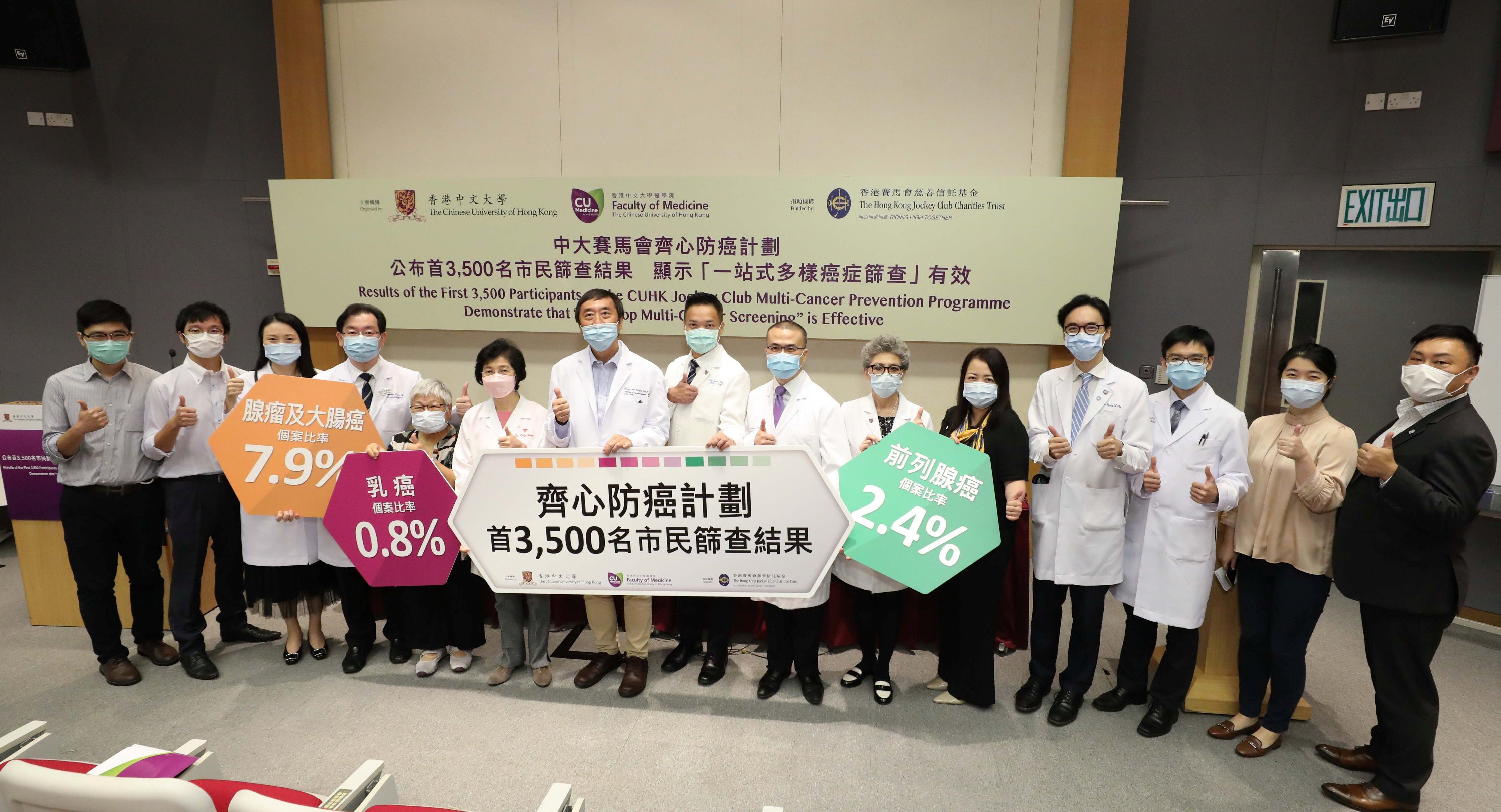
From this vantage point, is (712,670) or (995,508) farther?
(712,670)

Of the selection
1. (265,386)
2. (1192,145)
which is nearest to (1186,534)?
(1192,145)

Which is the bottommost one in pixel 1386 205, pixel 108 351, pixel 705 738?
pixel 705 738

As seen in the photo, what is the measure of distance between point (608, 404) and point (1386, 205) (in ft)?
15.5

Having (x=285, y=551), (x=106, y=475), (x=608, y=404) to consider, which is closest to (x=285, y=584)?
(x=285, y=551)

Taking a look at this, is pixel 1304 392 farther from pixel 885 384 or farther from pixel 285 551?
pixel 285 551

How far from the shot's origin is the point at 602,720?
2.77 m

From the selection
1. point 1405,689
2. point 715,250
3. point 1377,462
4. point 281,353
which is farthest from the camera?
point 715,250

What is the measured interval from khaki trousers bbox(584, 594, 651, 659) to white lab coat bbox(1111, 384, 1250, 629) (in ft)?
6.90

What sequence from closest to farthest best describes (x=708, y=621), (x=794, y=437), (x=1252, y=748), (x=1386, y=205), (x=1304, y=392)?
(x=1304, y=392) < (x=1252, y=748) < (x=794, y=437) < (x=708, y=621) < (x=1386, y=205)

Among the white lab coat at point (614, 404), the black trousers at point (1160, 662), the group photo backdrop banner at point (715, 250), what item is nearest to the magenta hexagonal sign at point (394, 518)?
the white lab coat at point (614, 404)

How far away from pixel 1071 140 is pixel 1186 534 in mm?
2679

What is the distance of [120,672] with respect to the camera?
3031 millimetres

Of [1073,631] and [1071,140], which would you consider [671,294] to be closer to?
[1071,140]

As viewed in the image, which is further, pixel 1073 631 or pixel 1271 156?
pixel 1271 156
